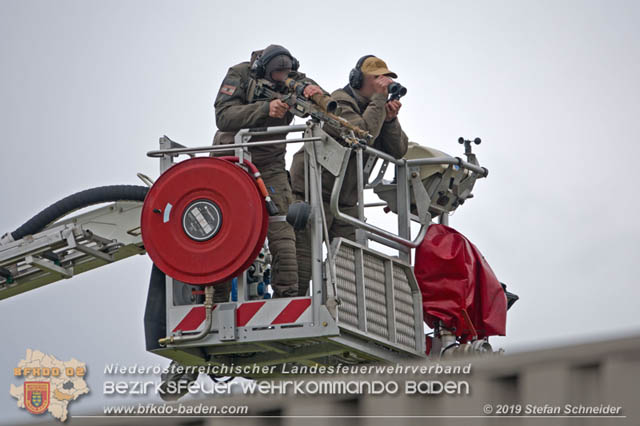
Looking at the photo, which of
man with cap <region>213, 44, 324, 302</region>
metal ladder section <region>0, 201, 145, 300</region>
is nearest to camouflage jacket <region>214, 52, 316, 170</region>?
man with cap <region>213, 44, 324, 302</region>

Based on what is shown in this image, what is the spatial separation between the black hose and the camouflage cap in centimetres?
238

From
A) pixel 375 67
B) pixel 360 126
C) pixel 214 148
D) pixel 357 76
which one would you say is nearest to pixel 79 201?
pixel 214 148

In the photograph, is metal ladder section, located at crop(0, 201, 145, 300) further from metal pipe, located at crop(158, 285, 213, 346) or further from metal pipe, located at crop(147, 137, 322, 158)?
metal pipe, located at crop(158, 285, 213, 346)

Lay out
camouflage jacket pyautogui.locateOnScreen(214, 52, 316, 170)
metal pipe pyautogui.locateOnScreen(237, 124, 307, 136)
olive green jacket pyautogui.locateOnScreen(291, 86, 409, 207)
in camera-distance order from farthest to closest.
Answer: olive green jacket pyautogui.locateOnScreen(291, 86, 409, 207)
camouflage jacket pyautogui.locateOnScreen(214, 52, 316, 170)
metal pipe pyautogui.locateOnScreen(237, 124, 307, 136)

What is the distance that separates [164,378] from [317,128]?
2839mm

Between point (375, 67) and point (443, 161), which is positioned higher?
point (375, 67)

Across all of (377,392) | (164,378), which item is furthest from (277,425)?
(164,378)

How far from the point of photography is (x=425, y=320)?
483 inches

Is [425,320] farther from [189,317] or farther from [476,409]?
[476,409]

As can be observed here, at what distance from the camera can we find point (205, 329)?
10891mm

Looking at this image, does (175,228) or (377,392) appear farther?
(175,228)

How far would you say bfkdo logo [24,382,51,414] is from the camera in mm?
10445

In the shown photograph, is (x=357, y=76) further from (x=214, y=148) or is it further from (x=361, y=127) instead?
(x=214, y=148)

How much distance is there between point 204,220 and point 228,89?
139 cm
